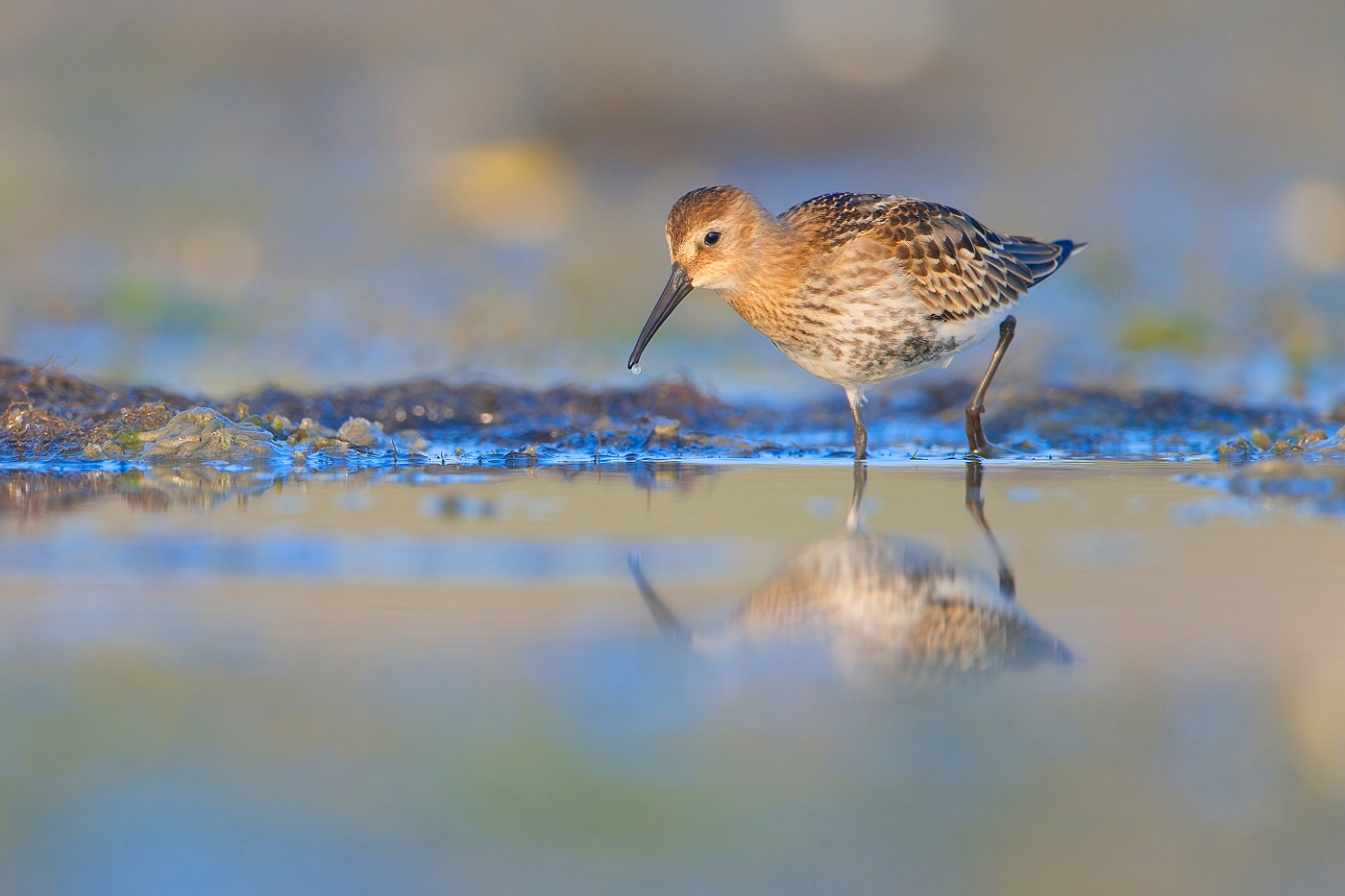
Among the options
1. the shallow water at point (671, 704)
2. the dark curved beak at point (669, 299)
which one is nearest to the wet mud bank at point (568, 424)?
the dark curved beak at point (669, 299)

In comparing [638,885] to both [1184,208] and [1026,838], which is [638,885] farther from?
[1184,208]

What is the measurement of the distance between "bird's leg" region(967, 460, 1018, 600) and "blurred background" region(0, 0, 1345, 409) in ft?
10.5

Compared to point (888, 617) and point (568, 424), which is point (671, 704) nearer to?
point (888, 617)

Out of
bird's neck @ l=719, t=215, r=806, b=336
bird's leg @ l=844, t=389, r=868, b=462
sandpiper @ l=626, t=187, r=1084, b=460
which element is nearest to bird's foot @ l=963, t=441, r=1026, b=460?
sandpiper @ l=626, t=187, r=1084, b=460

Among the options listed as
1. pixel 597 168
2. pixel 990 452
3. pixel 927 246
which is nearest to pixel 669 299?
pixel 927 246

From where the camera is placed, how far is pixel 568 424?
Answer: 7391mm

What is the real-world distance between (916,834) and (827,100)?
1270 centimetres

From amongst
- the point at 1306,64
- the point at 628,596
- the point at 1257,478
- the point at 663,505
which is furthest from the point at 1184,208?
the point at 628,596

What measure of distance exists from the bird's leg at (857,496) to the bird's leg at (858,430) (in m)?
0.24

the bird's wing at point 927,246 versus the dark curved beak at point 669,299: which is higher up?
the bird's wing at point 927,246

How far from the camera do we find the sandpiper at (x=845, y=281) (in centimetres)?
673

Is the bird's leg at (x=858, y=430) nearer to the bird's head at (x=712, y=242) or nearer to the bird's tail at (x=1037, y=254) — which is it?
the bird's head at (x=712, y=242)

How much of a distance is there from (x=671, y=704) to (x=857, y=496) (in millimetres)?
2557

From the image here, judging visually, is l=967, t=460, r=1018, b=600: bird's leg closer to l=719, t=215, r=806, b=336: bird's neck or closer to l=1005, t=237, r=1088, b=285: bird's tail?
l=719, t=215, r=806, b=336: bird's neck
